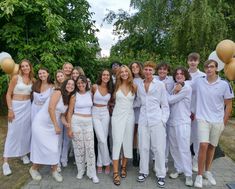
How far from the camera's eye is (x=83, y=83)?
5.31m

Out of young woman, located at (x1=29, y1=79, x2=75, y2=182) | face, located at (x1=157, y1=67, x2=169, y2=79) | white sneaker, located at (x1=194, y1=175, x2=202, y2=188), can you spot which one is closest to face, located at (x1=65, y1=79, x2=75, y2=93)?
young woman, located at (x1=29, y1=79, x2=75, y2=182)

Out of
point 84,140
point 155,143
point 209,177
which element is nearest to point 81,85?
point 84,140

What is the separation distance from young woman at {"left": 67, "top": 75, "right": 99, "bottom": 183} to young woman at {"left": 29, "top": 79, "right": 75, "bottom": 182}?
0.16 meters

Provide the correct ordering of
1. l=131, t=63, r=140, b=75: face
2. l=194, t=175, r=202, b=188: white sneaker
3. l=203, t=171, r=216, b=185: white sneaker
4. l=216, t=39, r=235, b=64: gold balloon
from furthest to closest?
l=131, t=63, r=140, b=75: face → l=203, t=171, r=216, b=185: white sneaker → l=194, t=175, r=202, b=188: white sneaker → l=216, t=39, r=235, b=64: gold balloon

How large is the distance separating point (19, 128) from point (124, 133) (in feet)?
6.42

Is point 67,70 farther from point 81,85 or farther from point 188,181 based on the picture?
point 188,181

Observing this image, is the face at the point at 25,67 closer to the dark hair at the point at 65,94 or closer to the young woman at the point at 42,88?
the young woman at the point at 42,88

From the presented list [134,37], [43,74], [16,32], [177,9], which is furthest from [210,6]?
[43,74]

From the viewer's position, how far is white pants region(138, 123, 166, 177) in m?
5.26

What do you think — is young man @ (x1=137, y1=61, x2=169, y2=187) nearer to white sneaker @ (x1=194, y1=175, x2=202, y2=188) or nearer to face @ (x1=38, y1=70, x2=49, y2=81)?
white sneaker @ (x1=194, y1=175, x2=202, y2=188)

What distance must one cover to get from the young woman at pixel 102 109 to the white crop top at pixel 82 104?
163 mm

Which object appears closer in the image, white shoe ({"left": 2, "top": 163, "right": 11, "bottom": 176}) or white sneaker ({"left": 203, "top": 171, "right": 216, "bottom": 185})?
white sneaker ({"left": 203, "top": 171, "right": 216, "bottom": 185})

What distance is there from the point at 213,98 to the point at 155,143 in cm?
118

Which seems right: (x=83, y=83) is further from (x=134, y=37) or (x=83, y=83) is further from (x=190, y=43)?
(x=134, y=37)
